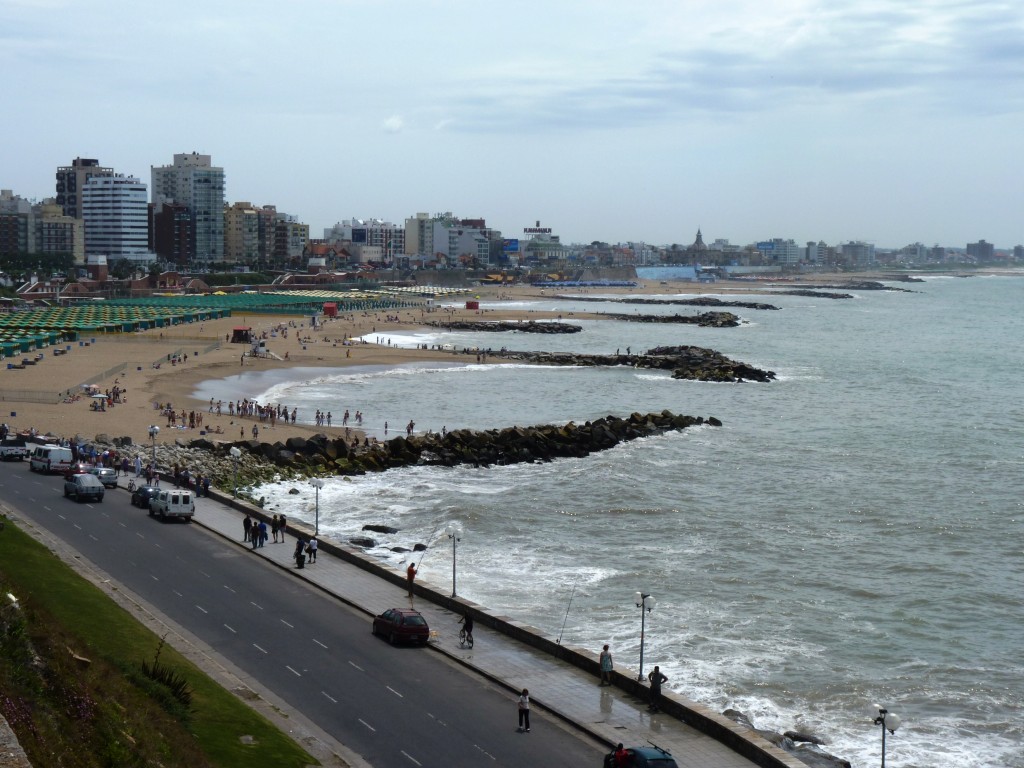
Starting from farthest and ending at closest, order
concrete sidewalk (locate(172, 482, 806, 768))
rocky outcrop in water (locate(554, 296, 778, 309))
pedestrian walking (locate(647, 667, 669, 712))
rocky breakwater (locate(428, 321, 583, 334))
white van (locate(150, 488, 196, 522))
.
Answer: rocky outcrop in water (locate(554, 296, 778, 309)), rocky breakwater (locate(428, 321, 583, 334)), white van (locate(150, 488, 196, 522)), pedestrian walking (locate(647, 667, 669, 712)), concrete sidewalk (locate(172, 482, 806, 768))

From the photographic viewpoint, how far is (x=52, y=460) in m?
32.4

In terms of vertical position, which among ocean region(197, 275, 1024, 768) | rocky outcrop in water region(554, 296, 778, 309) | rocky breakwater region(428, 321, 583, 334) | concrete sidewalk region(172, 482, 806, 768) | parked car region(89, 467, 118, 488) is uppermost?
rocky outcrop in water region(554, 296, 778, 309)

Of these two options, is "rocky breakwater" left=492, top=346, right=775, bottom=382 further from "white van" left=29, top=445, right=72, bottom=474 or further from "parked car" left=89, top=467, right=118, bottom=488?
"parked car" left=89, top=467, right=118, bottom=488

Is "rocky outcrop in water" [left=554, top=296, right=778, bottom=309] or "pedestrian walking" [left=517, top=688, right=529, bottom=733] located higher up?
"rocky outcrop in water" [left=554, top=296, right=778, bottom=309]

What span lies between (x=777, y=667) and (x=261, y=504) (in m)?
15.0

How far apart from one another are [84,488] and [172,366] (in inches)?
1410

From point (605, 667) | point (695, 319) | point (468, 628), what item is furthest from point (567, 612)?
point (695, 319)

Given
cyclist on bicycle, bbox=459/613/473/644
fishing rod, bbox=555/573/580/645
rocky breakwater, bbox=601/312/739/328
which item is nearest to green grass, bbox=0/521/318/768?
cyclist on bicycle, bbox=459/613/473/644

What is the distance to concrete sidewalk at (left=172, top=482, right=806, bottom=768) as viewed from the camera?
15.7 m

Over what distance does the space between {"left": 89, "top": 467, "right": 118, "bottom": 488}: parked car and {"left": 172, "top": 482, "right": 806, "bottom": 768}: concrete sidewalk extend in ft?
23.8

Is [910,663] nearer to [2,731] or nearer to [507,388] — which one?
[2,731]

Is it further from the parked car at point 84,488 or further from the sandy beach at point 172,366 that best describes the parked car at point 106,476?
the sandy beach at point 172,366

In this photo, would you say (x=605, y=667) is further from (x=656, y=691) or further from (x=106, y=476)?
(x=106, y=476)

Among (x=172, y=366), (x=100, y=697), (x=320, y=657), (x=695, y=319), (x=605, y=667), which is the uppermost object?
(x=695, y=319)
